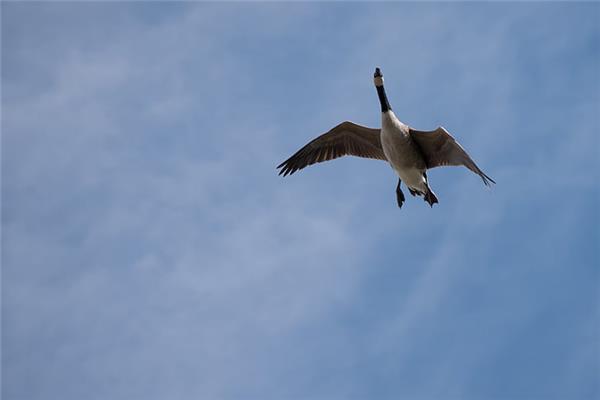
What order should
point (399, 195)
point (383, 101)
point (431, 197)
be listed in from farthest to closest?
1. point (399, 195)
2. point (431, 197)
3. point (383, 101)

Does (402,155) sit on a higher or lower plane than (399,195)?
lower

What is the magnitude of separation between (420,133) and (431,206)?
5.86ft

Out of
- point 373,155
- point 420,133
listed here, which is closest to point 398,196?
point 373,155

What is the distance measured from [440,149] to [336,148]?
2.83 metres

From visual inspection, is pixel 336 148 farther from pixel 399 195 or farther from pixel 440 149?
pixel 440 149

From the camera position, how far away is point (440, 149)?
18.4 meters

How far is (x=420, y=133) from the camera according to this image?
18141 millimetres

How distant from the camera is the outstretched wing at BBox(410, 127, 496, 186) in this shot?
701 inches

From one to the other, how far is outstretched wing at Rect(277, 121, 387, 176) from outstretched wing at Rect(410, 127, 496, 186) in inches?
57.7

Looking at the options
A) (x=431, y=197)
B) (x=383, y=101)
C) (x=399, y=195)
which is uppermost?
(x=383, y=101)

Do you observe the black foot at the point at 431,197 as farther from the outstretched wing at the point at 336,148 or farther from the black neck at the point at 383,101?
the black neck at the point at 383,101

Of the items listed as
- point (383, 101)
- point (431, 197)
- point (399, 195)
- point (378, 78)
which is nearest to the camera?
point (383, 101)

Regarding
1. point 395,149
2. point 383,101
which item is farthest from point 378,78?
point 395,149

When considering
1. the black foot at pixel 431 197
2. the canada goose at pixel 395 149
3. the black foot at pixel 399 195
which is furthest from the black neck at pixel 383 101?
the black foot at pixel 399 195
